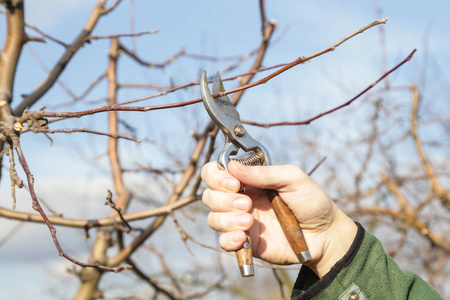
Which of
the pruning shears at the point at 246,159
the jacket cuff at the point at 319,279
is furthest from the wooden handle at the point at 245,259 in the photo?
the jacket cuff at the point at 319,279

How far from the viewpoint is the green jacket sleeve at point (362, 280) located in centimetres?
156

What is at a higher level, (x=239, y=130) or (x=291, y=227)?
(x=239, y=130)

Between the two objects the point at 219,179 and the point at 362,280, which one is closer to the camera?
the point at 219,179

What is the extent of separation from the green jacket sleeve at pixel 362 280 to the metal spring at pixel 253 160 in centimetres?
40

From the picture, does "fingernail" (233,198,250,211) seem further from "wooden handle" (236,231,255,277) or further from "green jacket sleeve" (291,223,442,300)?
"green jacket sleeve" (291,223,442,300)

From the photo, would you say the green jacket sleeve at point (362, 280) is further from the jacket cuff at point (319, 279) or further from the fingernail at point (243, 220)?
the fingernail at point (243, 220)

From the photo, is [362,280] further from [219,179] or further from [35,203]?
[35,203]

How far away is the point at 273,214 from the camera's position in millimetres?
1709

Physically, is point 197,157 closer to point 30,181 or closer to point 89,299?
point 89,299

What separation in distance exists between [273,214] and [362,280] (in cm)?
35

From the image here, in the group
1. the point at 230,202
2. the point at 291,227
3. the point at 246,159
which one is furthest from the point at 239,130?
the point at 291,227

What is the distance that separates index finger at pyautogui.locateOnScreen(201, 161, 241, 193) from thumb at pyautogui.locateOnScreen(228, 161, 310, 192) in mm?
18

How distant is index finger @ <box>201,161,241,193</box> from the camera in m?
1.47

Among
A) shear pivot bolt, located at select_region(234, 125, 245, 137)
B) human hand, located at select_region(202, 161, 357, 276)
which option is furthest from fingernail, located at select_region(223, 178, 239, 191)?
shear pivot bolt, located at select_region(234, 125, 245, 137)
